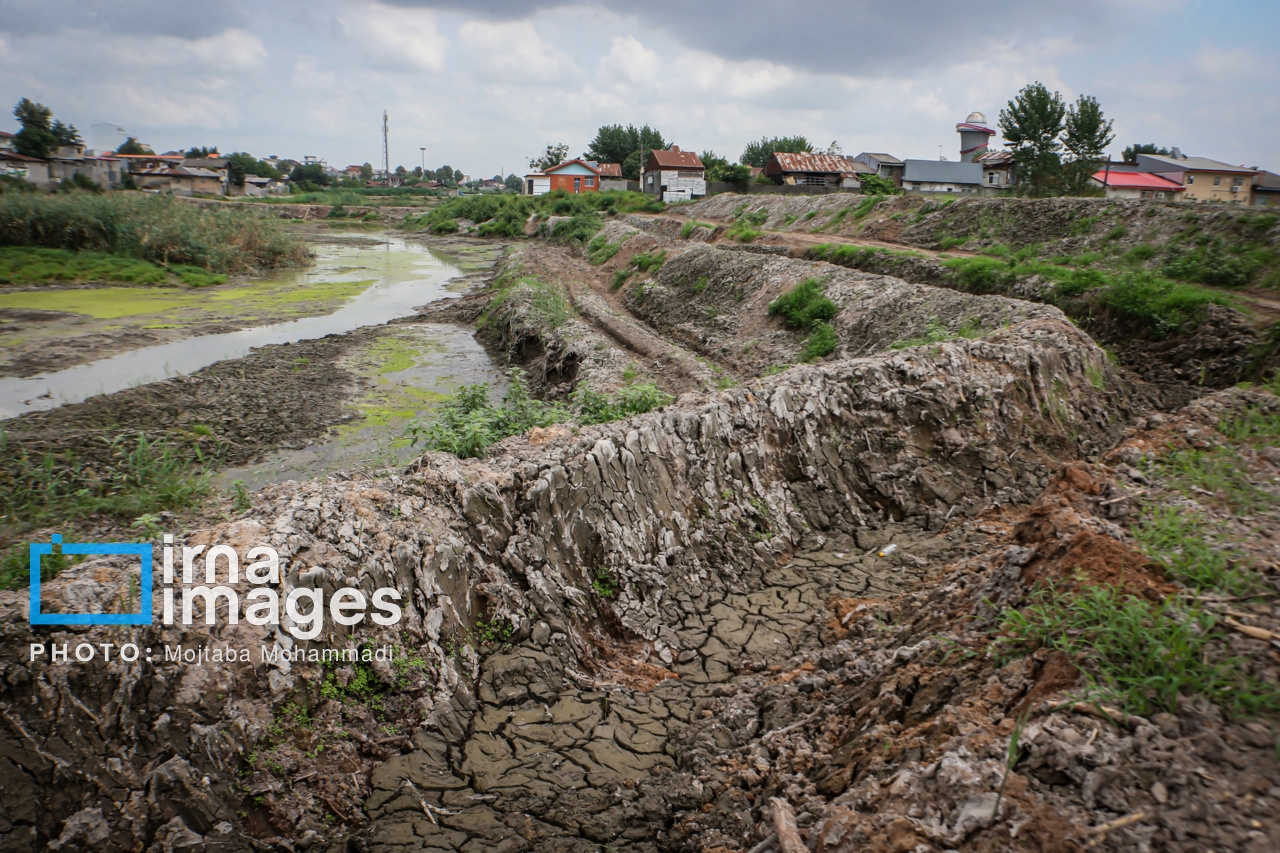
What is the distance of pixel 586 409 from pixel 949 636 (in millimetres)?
6028

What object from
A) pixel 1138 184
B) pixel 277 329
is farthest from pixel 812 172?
pixel 277 329

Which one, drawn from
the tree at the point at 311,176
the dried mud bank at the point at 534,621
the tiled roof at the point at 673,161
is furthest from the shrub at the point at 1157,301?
the tree at the point at 311,176

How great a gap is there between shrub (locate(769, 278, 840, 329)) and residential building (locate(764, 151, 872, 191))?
32.5 metres

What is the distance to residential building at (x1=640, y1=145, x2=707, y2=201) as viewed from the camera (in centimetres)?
4984

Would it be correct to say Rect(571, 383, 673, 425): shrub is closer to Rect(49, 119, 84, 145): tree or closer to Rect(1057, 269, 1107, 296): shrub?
Rect(1057, 269, 1107, 296): shrub

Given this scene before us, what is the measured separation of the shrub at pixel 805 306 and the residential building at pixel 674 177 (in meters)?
35.1

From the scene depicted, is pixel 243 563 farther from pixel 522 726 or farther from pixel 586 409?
pixel 586 409

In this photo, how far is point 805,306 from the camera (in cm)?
1586

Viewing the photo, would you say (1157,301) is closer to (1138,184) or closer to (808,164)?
(808,164)

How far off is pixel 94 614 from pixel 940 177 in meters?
56.4

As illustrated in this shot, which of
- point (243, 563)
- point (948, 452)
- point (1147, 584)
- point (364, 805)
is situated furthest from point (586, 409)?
point (1147, 584)

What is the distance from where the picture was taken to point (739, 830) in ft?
11.4

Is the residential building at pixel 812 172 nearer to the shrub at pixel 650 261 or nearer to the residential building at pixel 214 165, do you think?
the shrub at pixel 650 261

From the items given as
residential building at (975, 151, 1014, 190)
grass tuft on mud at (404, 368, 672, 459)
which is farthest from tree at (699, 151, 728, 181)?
grass tuft on mud at (404, 368, 672, 459)
